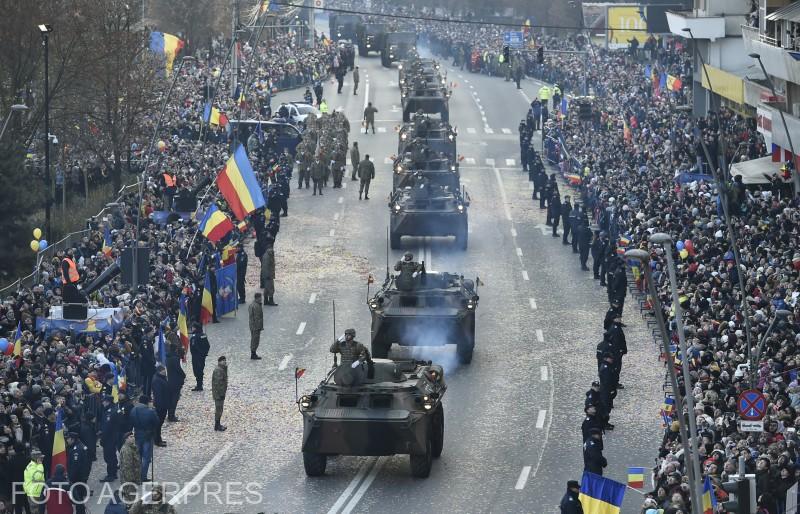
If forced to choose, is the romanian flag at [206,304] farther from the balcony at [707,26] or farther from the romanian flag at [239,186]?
the balcony at [707,26]

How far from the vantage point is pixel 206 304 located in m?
42.2

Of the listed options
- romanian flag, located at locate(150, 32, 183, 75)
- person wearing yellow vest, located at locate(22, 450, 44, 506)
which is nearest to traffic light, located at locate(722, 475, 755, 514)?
person wearing yellow vest, located at locate(22, 450, 44, 506)

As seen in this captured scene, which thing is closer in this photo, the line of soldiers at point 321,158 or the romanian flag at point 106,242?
the romanian flag at point 106,242

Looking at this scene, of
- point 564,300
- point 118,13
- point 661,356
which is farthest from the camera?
point 118,13

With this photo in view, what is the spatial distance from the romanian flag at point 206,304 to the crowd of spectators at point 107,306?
0.25 meters

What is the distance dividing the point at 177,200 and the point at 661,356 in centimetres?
1750

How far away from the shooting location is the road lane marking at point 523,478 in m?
30.2

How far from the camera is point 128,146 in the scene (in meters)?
63.2

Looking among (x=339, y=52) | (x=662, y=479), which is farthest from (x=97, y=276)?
(x=339, y=52)

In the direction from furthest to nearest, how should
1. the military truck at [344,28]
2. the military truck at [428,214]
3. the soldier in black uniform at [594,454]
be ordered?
the military truck at [344,28]
the military truck at [428,214]
the soldier in black uniform at [594,454]

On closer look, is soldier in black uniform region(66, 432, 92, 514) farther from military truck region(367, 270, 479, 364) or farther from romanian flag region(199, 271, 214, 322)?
romanian flag region(199, 271, 214, 322)

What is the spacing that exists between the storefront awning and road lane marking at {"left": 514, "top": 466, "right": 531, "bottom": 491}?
19.0m

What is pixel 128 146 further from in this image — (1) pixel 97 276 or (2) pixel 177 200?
(1) pixel 97 276

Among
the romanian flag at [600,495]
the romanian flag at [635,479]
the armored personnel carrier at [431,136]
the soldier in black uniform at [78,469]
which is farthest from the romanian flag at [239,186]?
the romanian flag at [600,495]
